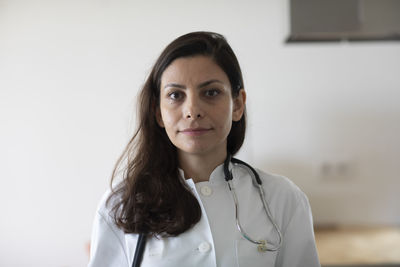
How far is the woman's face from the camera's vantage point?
2.61 feet

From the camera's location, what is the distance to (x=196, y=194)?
0.84 metres

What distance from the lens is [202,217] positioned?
81 centimetres

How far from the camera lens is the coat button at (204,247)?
0.76m

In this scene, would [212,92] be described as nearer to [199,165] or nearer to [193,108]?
[193,108]

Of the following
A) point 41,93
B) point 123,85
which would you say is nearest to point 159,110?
point 123,85

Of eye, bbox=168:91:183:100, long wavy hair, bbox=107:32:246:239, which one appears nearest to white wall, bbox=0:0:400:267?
long wavy hair, bbox=107:32:246:239

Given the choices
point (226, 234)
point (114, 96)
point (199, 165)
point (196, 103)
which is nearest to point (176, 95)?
point (196, 103)

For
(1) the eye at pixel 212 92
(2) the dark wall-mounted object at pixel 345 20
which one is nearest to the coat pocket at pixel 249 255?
(1) the eye at pixel 212 92

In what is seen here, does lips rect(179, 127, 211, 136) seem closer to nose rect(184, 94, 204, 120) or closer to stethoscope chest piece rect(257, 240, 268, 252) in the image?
nose rect(184, 94, 204, 120)

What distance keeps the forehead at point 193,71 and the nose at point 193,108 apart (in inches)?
1.7

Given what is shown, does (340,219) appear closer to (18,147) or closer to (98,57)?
(98,57)

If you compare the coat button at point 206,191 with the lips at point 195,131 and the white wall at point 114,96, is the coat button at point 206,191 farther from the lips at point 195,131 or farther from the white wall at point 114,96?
the white wall at point 114,96

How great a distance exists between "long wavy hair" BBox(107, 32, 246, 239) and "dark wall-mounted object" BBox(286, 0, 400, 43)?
21cm

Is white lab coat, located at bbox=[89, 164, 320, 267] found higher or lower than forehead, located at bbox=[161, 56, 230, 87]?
lower
